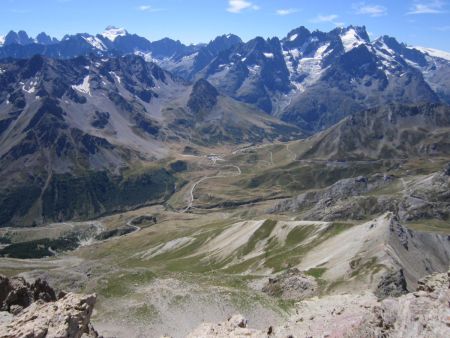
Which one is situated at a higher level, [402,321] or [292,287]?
[402,321]

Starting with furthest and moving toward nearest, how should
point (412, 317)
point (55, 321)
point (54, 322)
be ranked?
point (55, 321), point (54, 322), point (412, 317)

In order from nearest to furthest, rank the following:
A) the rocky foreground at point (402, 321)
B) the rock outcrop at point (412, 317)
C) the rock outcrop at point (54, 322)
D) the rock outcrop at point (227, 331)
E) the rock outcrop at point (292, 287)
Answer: the rock outcrop at point (412, 317) < the rocky foreground at point (402, 321) < the rock outcrop at point (54, 322) < the rock outcrop at point (227, 331) < the rock outcrop at point (292, 287)

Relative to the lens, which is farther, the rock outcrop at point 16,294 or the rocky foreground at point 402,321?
the rock outcrop at point 16,294

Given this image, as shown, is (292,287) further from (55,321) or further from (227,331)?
(55,321)

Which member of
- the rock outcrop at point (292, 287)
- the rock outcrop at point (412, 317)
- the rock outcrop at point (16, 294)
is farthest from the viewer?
the rock outcrop at point (292, 287)

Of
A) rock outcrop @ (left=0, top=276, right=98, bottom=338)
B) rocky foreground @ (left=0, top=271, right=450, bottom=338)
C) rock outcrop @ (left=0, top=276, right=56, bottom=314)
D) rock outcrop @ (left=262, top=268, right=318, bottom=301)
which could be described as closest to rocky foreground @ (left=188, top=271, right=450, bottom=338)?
rocky foreground @ (left=0, top=271, right=450, bottom=338)

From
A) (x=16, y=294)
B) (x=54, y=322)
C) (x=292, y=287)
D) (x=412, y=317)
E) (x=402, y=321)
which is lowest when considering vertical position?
(x=292, y=287)

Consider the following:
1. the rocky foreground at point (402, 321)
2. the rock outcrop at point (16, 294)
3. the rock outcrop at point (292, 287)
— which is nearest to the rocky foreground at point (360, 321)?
the rocky foreground at point (402, 321)

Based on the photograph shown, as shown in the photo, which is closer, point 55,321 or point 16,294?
point 55,321

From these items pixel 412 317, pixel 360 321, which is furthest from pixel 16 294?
pixel 412 317

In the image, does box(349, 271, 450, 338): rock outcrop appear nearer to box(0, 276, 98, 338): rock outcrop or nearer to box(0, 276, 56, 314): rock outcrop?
box(0, 276, 98, 338): rock outcrop

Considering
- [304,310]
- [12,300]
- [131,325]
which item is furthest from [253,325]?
[12,300]

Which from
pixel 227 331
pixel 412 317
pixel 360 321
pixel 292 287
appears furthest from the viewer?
pixel 292 287

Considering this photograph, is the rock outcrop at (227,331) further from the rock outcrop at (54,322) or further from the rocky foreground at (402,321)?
the rock outcrop at (54,322)
